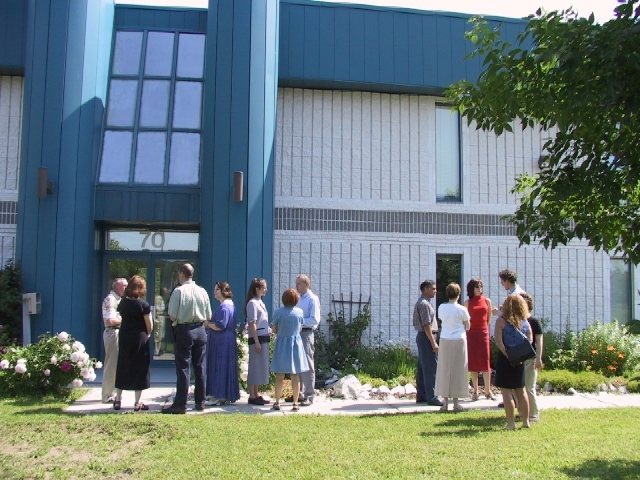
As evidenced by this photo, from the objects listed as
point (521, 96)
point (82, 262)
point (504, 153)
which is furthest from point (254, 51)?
point (521, 96)

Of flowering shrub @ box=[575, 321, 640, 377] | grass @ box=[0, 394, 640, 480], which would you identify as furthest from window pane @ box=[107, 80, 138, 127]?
flowering shrub @ box=[575, 321, 640, 377]

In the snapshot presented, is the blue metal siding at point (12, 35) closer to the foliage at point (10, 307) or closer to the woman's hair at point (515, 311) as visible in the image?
the foliage at point (10, 307)

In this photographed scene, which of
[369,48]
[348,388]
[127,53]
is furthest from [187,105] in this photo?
[348,388]

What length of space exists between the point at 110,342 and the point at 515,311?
537cm

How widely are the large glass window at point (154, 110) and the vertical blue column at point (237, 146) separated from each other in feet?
2.80

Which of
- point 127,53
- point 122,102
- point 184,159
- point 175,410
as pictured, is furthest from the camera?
point 127,53

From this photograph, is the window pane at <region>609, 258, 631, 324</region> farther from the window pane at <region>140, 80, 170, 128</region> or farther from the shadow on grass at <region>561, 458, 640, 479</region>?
the window pane at <region>140, 80, 170, 128</region>

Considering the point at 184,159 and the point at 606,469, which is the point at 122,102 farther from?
the point at 606,469

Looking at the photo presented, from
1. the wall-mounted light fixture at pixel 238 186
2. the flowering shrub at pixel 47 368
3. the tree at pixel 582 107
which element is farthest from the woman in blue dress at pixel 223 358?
the tree at pixel 582 107

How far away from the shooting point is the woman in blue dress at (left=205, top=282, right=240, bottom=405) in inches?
362

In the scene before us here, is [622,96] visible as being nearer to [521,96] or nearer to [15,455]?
[521,96]

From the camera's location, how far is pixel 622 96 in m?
4.49

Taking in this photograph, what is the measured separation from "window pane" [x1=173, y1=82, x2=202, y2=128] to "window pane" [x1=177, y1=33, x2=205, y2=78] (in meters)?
0.23

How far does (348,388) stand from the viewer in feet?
33.3
